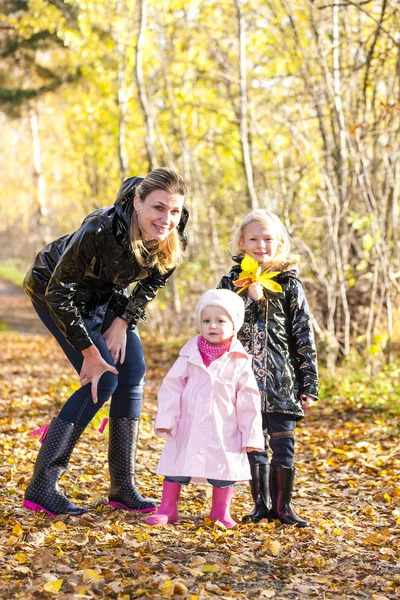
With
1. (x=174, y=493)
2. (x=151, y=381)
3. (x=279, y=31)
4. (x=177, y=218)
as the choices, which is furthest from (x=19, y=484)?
(x=279, y=31)

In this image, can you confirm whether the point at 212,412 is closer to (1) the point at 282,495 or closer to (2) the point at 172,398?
(2) the point at 172,398

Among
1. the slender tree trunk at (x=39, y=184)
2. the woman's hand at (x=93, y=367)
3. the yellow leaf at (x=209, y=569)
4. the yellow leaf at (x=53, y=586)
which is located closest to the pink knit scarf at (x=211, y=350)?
the woman's hand at (x=93, y=367)

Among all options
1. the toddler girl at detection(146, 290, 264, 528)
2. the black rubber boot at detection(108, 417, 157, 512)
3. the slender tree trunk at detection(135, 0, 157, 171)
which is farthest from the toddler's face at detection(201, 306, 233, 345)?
the slender tree trunk at detection(135, 0, 157, 171)

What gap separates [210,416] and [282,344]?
635 millimetres

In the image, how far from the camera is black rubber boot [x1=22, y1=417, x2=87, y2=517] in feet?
12.5

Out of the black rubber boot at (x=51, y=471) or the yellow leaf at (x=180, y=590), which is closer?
the yellow leaf at (x=180, y=590)

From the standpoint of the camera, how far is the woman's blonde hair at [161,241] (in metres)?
3.77

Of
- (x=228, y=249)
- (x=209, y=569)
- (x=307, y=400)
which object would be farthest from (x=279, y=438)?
(x=228, y=249)

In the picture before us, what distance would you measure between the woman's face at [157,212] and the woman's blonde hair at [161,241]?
0.08 feet

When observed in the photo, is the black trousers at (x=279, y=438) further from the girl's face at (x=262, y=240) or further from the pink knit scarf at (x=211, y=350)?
the girl's face at (x=262, y=240)

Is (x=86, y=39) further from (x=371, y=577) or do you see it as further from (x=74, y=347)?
(x=371, y=577)

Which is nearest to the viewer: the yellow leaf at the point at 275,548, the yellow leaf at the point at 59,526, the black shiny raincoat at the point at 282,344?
the yellow leaf at the point at 275,548

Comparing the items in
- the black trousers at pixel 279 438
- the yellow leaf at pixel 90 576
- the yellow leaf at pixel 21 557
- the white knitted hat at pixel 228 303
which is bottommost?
the yellow leaf at pixel 21 557

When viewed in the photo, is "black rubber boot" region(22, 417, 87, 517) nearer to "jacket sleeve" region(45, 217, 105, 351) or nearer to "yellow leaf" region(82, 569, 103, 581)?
"jacket sleeve" region(45, 217, 105, 351)
